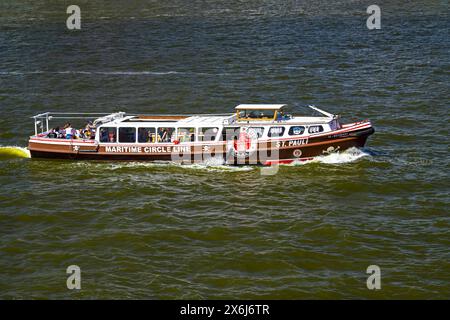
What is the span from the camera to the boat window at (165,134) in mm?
45750

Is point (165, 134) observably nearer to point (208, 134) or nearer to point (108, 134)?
point (208, 134)

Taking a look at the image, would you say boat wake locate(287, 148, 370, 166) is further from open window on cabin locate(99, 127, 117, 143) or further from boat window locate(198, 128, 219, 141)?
open window on cabin locate(99, 127, 117, 143)

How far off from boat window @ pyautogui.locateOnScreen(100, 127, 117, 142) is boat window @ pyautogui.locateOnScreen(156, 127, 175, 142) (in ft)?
8.81

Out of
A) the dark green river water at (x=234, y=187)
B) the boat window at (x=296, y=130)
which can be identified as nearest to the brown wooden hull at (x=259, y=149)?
the boat window at (x=296, y=130)

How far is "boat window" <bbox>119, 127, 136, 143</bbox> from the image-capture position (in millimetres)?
45938

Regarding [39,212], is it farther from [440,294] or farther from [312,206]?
[440,294]

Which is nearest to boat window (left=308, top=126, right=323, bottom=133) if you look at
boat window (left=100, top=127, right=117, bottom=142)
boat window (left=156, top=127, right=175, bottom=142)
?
boat window (left=156, top=127, right=175, bottom=142)

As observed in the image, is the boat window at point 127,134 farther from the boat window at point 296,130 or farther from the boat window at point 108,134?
the boat window at point 296,130

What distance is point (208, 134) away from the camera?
45312 millimetres

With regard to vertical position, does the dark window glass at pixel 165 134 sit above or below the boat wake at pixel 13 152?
above

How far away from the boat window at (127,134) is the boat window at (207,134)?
406 cm

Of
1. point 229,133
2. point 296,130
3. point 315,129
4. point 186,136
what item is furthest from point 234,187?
point 315,129
